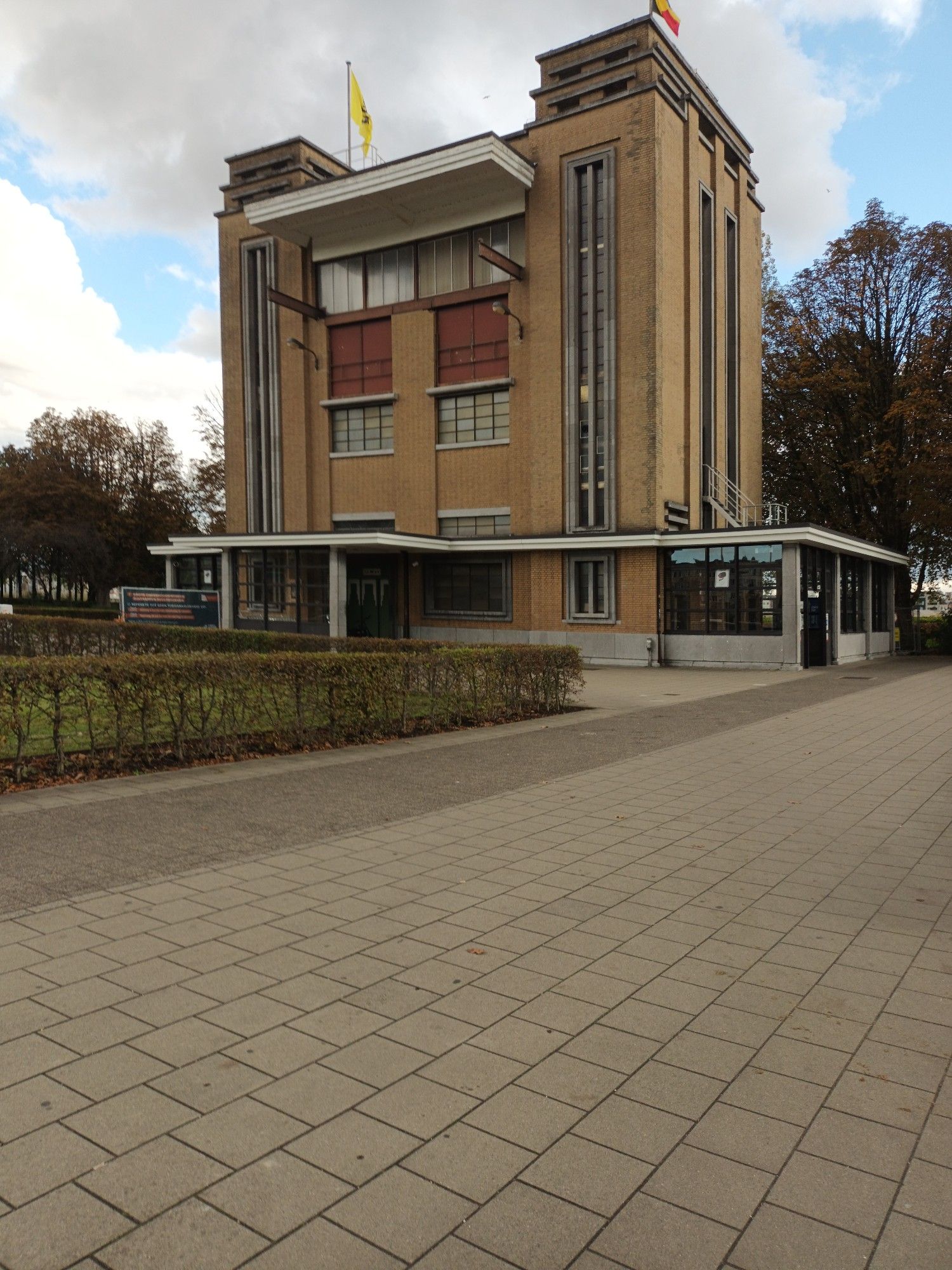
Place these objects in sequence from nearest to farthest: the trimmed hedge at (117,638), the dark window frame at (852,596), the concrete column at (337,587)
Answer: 1. the trimmed hedge at (117,638)
2. the concrete column at (337,587)
3. the dark window frame at (852,596)

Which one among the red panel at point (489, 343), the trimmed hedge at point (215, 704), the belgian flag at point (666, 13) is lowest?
→ the trimmed hedge at point (215, 704)

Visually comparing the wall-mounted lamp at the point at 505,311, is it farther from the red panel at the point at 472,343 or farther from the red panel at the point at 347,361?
the red panel at the point at 347,361

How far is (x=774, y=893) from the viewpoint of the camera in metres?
5.80

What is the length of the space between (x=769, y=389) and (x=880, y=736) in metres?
30.7

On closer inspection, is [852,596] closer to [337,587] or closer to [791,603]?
[791,603]

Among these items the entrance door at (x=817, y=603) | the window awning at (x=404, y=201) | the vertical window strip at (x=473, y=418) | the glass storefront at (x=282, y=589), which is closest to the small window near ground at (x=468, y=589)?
the glass storefront at (x=282, y=589)

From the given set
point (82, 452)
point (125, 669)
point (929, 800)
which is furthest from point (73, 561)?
point (929, 800)

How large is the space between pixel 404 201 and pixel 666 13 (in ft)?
32.9

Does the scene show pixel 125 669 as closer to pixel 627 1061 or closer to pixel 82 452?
pixel 627 1061

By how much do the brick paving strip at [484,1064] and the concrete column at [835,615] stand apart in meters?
22.9

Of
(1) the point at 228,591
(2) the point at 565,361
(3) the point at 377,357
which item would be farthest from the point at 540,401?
(1) the point at 228,591

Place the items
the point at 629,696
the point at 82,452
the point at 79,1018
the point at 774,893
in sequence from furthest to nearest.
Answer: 1. the point at 82,452
2. the point at 629,696
3. the point at 774,893
4. the point at 79,1018

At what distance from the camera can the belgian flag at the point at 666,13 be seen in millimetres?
30203

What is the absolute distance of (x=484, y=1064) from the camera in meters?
3.58
